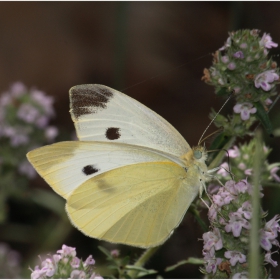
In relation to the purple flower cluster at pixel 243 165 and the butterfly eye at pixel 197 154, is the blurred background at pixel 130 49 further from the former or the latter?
the butterfly eye at pixel 197 154

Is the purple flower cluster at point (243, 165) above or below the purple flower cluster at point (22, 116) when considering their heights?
below

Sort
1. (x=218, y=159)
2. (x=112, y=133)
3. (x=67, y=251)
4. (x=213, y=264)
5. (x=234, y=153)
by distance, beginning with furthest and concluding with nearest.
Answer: (x=234, y=153) < (x=218, y=159) < (x=112, y=133) < (x=67, y=251) < (x=213, y=264)

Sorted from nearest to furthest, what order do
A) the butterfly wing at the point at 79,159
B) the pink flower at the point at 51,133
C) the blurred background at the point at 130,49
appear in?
the butterfly wing at the point at 79,159, the pink flower at the point at 51,133, the blurred background at the point at 130,49

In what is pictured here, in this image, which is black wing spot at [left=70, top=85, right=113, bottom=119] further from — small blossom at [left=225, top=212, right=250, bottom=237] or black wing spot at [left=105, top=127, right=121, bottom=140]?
small blossom at [left=225, top=212, right=250, bottom=237]

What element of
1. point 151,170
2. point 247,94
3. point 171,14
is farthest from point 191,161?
point 171,14

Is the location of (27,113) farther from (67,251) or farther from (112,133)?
(67,251)

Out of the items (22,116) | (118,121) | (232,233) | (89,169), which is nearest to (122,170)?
(89,169)

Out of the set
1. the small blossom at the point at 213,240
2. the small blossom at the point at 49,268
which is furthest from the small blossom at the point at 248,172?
the small blossom at the point at 49,268

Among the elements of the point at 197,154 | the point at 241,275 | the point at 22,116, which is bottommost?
the point at 241,275
